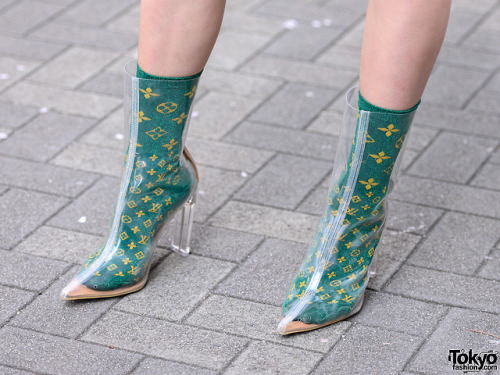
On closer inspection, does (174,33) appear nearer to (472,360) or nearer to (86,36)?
(472,360)

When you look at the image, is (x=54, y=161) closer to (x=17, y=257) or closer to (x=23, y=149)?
(x=23, y=149)

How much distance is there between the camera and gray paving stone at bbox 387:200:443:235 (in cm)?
215

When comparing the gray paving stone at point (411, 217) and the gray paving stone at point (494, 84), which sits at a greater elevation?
the gray paving stone at point (494, 84)

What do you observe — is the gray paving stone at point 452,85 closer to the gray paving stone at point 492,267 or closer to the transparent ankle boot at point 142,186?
the gray paving stone at point 492,267

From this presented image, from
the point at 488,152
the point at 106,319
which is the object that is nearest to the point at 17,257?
the point at 106,319

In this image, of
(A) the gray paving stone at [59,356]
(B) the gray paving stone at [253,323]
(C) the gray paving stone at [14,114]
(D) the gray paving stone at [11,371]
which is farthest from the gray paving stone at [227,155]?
(D) the gray paving stone at [11,371]

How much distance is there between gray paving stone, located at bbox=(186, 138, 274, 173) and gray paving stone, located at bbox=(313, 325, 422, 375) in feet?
2.63

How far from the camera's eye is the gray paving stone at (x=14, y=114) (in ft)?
8.64

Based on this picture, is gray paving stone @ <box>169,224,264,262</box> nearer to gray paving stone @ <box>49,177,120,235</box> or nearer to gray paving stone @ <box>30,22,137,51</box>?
gray paving stone @ <box>49,177,120,235</box>

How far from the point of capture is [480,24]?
3428 mm

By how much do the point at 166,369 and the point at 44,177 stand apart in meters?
0.92

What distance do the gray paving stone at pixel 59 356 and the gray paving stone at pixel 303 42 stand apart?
68.1 inches

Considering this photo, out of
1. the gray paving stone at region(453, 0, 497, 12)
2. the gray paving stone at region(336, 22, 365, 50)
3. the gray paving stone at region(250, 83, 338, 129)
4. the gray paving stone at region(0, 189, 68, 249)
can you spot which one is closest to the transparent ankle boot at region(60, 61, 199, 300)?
the gray paving stone at region(0, 189, 68, 249)

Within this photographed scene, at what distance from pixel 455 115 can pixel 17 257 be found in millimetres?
1501
